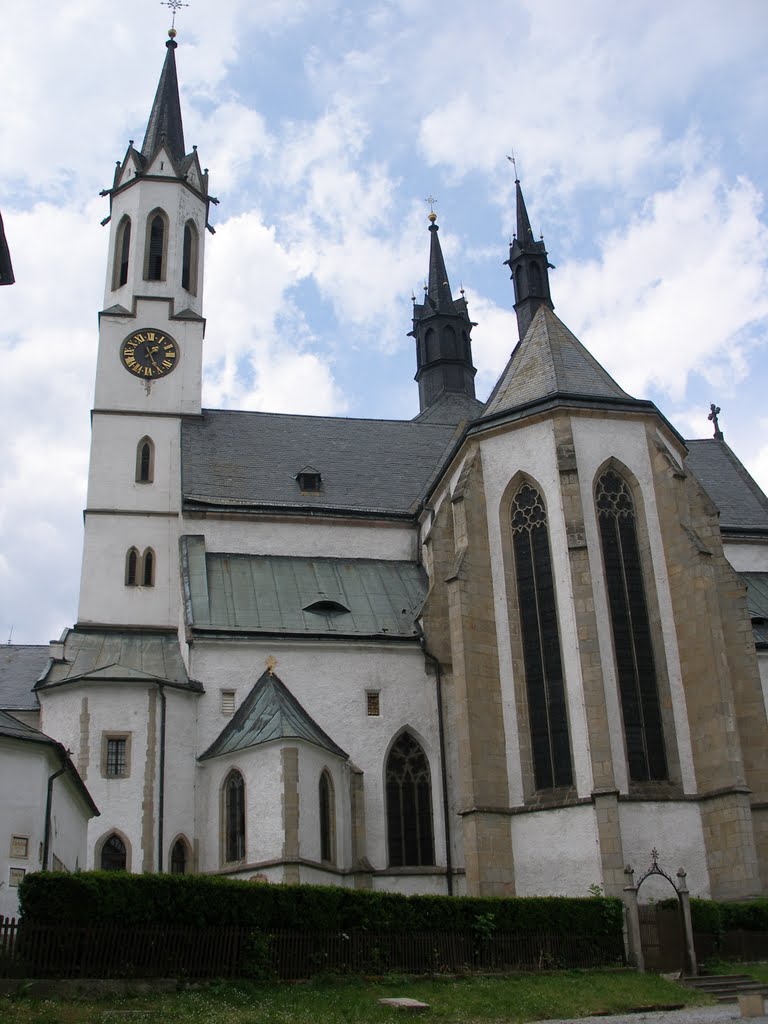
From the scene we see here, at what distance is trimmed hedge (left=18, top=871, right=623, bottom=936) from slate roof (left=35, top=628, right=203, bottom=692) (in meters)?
11.6

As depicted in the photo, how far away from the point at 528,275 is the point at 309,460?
581 inches

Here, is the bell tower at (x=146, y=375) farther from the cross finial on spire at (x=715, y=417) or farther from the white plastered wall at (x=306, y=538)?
the cross finial on spire at (x=715, y=417)

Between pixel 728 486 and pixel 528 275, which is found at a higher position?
pixel 528 275

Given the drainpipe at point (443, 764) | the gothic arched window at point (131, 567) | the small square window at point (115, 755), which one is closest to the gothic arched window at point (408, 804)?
the drainpipe at point (443, 764)

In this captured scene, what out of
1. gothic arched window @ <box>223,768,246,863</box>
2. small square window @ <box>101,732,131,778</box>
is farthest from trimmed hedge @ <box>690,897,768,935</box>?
small square window @ <box>101,732,131,778</box>

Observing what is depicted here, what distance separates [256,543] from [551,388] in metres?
10.9

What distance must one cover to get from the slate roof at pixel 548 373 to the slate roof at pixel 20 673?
15.6 m

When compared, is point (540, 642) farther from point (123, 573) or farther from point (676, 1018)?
point (123, 573)

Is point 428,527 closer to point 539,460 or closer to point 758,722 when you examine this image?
point 539,460

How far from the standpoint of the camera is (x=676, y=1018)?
1706cm

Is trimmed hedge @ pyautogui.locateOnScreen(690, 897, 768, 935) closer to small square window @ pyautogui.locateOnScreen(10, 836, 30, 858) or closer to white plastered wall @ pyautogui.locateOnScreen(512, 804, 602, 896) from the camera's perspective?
white plastered wall @ pyautogui.locateOnScreen(512, 804, 602, 896)

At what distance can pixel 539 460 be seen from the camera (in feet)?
101

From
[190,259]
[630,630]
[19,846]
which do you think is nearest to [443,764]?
[630,630]

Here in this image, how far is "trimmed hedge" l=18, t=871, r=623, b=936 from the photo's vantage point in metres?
15.9
